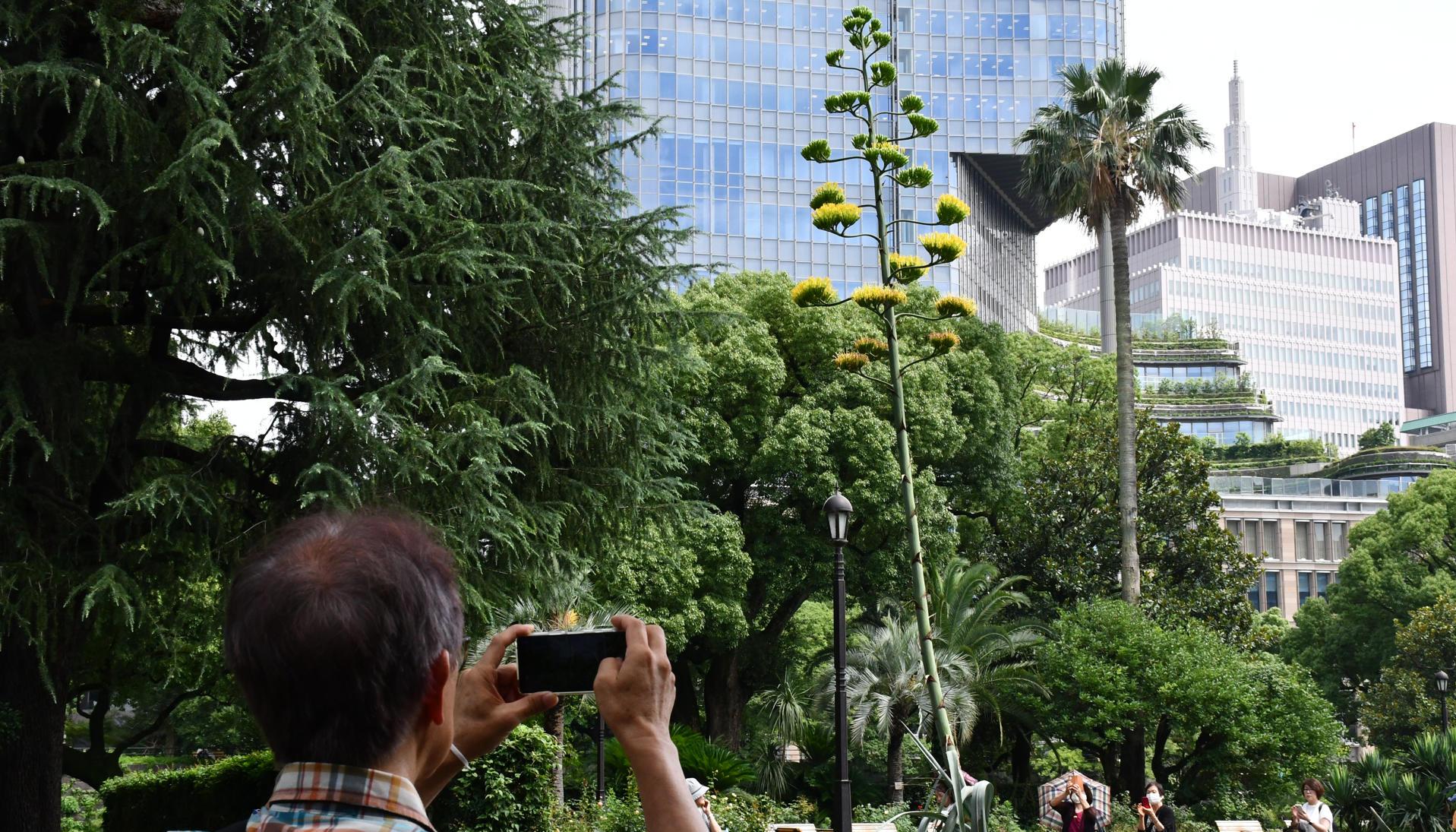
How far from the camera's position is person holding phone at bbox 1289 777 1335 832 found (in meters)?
13.6

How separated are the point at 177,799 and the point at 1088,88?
22241 mm

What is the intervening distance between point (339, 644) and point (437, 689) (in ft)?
0.45

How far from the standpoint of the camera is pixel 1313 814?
13.7m

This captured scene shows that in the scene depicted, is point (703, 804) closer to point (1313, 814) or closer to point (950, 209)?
point (950, 209)

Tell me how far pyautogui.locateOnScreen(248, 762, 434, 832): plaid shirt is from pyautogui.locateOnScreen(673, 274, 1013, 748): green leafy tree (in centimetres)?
2510

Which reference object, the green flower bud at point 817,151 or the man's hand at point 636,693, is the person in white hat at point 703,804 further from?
the man's hand at point 636,693

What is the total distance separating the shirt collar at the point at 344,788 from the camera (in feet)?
4.80

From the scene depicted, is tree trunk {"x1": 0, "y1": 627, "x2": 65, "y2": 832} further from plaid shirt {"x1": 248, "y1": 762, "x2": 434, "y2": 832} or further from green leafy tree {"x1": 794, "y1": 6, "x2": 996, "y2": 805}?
plaid shirt {"x1": 248, "y1": 762, "x2": 434, "y2": 832}

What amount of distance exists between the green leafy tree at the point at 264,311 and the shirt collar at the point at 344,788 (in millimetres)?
10335

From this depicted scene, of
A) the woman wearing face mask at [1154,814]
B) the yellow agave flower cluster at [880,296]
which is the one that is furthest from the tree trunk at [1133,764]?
the yellow agave flower cluster at [880,296]

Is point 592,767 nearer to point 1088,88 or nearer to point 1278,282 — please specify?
point 1088,88

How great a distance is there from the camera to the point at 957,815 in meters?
6.44

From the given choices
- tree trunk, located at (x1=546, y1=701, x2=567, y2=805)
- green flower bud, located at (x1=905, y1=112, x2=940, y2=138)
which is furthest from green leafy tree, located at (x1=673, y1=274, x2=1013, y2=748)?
green flower bud, located at (x1=905, y1=112, x2=940, y2=138)

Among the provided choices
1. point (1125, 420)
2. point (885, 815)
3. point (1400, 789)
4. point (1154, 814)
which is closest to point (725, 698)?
point (885, 815)
